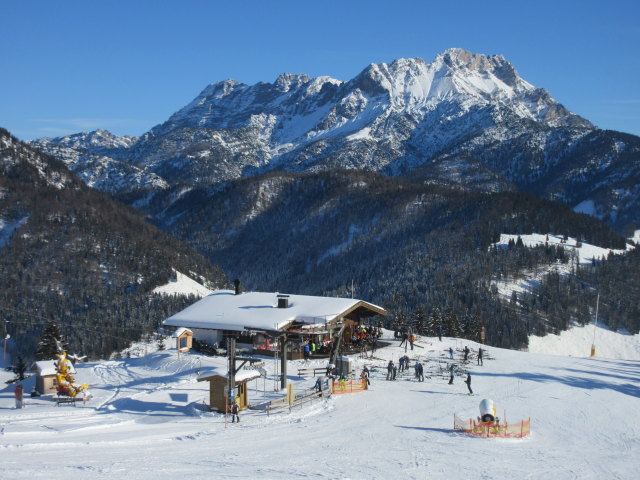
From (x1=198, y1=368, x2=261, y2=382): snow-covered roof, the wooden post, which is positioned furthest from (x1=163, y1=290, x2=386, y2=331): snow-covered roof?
(x1=198, y1=368, x2=261, y2=382): snow-covered roof

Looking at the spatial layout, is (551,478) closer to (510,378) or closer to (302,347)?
(510,378)

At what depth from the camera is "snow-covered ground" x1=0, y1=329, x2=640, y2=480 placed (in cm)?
2175

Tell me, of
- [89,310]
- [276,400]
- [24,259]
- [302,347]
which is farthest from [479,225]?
[276,400]

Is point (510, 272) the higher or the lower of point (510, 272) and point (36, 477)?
the higher

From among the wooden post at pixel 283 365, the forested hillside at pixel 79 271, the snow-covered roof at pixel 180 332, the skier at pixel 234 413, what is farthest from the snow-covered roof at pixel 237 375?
the forested hillside at pixel 79 271

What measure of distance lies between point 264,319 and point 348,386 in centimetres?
810

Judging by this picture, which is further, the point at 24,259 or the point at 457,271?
the point at 24,259

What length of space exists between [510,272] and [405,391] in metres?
106

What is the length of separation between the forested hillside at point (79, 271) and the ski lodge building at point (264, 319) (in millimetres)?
65240

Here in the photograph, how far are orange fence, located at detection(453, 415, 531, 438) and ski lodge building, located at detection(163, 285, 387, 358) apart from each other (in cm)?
1300

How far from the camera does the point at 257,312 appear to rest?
43.0 meters

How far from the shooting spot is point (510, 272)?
136125 millimetres

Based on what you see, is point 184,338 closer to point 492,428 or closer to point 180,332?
point 180,332

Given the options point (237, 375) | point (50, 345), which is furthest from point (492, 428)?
point (50, 345)
